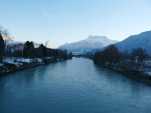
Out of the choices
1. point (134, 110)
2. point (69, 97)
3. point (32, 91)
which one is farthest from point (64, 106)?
point (32, 91)

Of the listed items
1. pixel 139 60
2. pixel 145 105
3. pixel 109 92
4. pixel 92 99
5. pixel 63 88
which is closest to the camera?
pixel 145 105

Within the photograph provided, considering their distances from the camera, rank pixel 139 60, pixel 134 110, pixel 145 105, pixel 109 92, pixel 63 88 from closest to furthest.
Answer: pixel 134 110
pixel 145 105
pixel 109 92
pixel 63 88
pixel 139 60

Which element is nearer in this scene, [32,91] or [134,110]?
[134,110]

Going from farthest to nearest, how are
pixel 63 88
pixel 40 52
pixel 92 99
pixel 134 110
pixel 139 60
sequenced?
pixel 40 52 → pixel 139 60 → pixel 63 88 → pixel 92 99 → pixel 134 110

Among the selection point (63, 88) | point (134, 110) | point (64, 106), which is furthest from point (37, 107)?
point (63, 88)

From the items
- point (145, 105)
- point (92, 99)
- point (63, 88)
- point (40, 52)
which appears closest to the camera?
point (145, 105)

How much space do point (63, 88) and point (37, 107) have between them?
4.11 metres

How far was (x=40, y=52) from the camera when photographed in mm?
42000

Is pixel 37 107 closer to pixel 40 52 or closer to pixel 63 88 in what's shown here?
pixel 63 88

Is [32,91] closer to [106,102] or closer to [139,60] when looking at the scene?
[106,102]

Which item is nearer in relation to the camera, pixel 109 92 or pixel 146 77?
pixel 109 92

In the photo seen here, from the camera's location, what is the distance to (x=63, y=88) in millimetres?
13734

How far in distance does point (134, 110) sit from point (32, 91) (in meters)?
5.17

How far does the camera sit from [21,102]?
10.5 meters
